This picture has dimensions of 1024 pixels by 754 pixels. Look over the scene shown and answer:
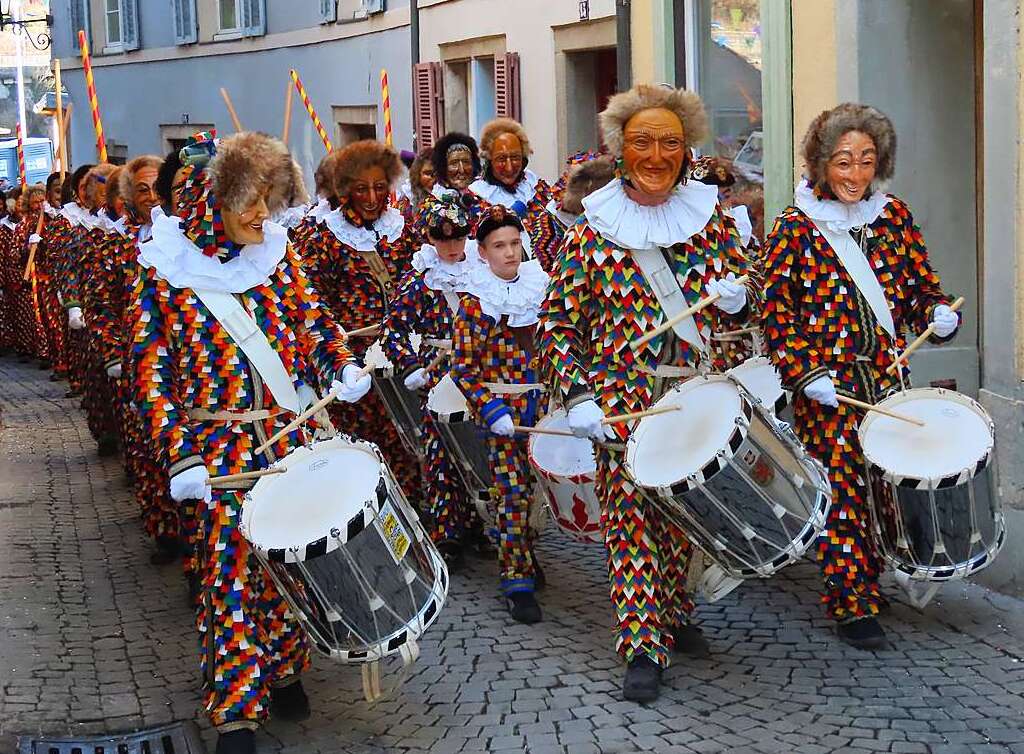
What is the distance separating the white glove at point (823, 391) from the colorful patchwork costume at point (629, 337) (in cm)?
40

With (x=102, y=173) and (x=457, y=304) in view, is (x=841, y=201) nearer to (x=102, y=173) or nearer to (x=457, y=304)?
(x=457, y=304)

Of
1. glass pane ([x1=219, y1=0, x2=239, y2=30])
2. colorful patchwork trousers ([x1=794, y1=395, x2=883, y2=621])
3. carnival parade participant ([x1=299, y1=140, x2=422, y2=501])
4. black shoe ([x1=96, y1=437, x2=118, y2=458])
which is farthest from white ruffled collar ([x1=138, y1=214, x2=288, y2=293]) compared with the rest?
glass pane ([x1=219, y1=0, x2=239, y2=30])

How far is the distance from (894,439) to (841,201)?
92 cm

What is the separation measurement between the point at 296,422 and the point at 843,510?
211 centimetres

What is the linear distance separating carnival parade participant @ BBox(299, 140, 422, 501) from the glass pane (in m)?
16.6

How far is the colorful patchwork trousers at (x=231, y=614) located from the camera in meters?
5.52

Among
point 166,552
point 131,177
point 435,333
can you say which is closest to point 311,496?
point 435,333

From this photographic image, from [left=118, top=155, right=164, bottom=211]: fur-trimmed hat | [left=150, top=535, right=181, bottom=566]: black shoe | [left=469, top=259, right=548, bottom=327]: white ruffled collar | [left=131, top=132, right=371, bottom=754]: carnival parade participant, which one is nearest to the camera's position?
[left=131, top=132, right=371, bottom=754]: carnival parade participant

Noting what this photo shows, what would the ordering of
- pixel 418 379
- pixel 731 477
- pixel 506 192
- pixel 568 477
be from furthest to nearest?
pixel 506 192, pixel 418 379, pixel 568 477, pixel 731 477

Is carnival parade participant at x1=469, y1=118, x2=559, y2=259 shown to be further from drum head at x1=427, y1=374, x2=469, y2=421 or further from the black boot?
the black boot

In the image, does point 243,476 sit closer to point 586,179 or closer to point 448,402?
point 448,402

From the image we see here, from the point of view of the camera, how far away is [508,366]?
7105mm

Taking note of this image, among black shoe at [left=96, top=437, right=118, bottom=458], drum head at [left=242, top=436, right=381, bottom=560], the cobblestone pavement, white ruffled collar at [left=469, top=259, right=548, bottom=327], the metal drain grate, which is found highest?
white ruffled collar at [left=469, top=259, right=548, bottom=327]

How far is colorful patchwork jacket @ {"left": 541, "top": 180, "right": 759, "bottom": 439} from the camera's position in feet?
19.4
